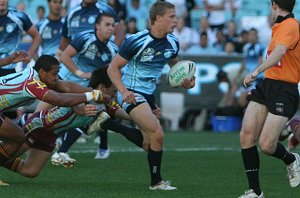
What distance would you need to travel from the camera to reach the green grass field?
403 inches

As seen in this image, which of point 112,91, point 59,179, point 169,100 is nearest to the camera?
point 59,179

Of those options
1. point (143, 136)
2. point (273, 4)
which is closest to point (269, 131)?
point (273, 4)

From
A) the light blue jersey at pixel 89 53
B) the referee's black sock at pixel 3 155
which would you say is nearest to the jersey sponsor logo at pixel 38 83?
the referee's black sock at pixel 3 155

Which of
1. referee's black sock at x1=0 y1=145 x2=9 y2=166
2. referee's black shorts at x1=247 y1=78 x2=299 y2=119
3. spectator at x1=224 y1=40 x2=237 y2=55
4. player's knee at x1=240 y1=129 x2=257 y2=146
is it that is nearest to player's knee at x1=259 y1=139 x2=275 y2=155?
player's knee at x1=240 y1=129 x2=257 y2=146

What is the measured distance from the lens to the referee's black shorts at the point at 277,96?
9727 millimetres

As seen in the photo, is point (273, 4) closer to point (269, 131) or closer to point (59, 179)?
point (269, 131)

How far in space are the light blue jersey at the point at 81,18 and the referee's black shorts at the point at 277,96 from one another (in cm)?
573

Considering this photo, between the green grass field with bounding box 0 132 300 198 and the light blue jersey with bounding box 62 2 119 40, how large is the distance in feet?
6.51

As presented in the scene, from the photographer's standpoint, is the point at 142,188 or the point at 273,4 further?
the point at 142,188

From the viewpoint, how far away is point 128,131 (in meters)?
12.2

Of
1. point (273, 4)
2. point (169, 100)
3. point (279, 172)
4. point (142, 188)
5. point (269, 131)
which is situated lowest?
point (169, 100)

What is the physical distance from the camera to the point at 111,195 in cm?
995

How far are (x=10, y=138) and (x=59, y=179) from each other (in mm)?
1261

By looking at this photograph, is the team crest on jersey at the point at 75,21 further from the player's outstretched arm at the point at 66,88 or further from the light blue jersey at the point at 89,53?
the player's outstretched arm at the point at 66,88
